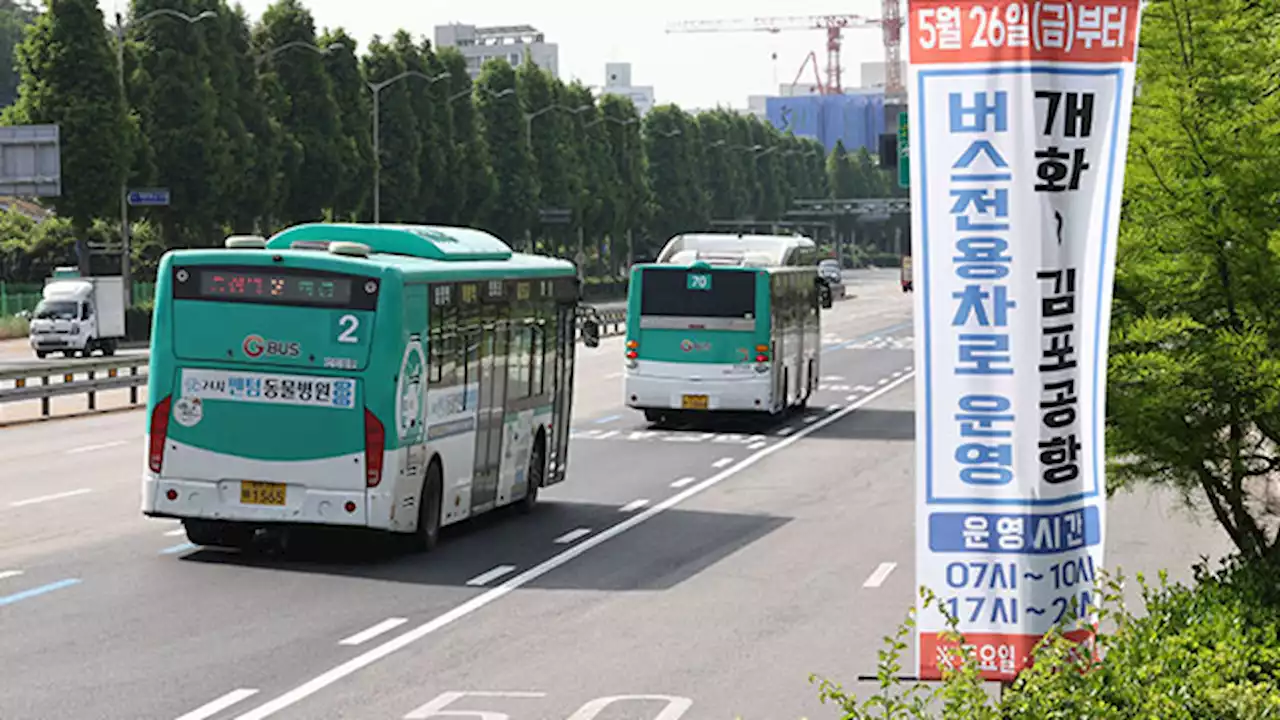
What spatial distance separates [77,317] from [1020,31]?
180 ft

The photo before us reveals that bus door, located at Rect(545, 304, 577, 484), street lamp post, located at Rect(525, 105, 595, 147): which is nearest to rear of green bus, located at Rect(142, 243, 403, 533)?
bus door, located at Rect(545, 304, 577, 484)

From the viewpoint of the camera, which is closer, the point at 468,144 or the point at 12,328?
the point at 12,328

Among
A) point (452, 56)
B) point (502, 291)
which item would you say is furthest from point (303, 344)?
point (452, 56)

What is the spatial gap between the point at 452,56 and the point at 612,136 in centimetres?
3137

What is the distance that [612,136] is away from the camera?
135 metres

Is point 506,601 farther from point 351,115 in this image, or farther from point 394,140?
point 394,140

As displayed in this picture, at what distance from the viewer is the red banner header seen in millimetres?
9695

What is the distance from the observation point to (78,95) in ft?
236

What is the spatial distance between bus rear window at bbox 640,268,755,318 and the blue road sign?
35.7 metres

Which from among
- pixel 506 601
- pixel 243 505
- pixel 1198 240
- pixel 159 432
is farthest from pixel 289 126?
pixel 1198 240

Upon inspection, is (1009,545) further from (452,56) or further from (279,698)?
(452,56)

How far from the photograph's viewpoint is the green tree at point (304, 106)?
279ft

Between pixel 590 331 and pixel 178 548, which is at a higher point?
pixel 590 331

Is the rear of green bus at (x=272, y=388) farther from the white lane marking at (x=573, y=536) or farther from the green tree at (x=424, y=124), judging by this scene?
the green tree at (x=424, y=124)
